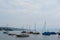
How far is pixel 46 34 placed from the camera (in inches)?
4582
